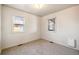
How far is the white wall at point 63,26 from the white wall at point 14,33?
1.05ft

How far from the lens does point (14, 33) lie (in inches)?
111

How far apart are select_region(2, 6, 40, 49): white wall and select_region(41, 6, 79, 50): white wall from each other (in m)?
0.32

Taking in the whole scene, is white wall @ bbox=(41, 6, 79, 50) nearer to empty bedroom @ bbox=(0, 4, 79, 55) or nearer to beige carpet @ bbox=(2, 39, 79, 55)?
empty bedroom @ bbox=(0, 4, 79, 55)

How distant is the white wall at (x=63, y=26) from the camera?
2.98m

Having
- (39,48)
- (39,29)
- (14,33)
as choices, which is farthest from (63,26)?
(14,33)

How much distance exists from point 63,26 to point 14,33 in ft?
5.77

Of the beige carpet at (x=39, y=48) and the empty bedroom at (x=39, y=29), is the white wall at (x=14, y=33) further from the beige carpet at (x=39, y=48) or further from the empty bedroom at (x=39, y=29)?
the beige carpet at (x=39, y=48)

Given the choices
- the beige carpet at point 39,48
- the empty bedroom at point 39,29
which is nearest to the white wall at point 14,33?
the empty bedroom at point 39,29

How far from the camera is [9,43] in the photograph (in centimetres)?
282

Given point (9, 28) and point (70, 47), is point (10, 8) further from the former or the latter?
point (70, 47)

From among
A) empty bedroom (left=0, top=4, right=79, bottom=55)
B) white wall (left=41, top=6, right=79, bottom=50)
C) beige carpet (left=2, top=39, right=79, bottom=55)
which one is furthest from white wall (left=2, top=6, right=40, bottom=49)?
white wall (left=41, top=6, right=79, bottom=50)

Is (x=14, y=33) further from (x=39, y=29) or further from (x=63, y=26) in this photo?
(x=63, y=26)
